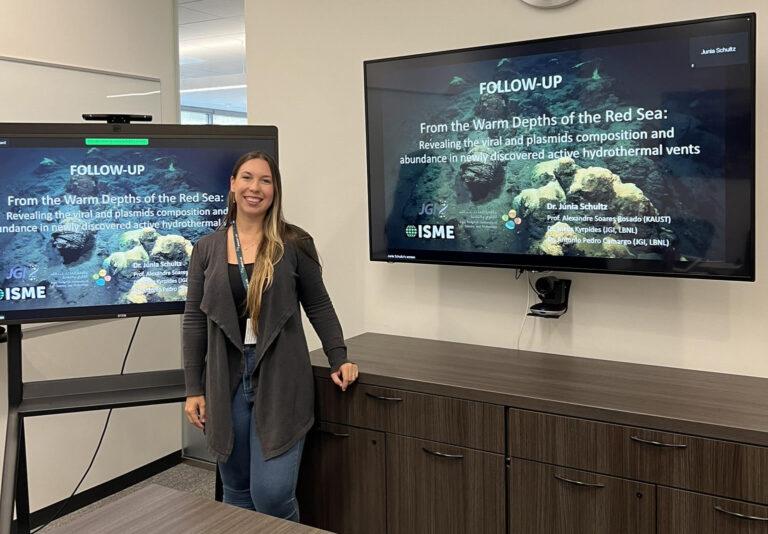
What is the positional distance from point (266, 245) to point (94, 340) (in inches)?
63.1

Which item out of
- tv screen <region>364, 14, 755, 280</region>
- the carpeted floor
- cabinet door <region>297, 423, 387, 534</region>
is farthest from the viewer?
the carpeted floor

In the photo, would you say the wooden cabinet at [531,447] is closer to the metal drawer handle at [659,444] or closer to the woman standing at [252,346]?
the metal drawer handle at [659,444]

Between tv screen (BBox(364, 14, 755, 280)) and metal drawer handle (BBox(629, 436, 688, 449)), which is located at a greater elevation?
tv screen (BBox(364, 14, 755, 280))

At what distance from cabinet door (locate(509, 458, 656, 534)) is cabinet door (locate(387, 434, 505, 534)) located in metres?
0.06

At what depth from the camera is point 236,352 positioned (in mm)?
2227

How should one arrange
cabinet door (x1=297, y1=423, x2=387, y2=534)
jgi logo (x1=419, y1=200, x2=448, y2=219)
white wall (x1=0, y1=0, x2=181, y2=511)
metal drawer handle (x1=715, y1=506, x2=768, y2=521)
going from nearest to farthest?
metal drawer handle (x1=715, y1=506, x2=768, y2=521) < cabinet door (x1=297, y1=423, x2=387, y2=534) < jgi logo (x1=419, y1=200, x2=448, y2=219) < white wall (x1=0, y1=0, x2=181, y2=511)

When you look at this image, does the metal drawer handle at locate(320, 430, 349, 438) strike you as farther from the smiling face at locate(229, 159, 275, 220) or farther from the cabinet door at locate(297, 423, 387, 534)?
the smiling face at locate(229, 159, 275, 220)

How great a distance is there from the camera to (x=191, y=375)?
227cm

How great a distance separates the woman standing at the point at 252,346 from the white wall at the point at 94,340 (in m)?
1.29

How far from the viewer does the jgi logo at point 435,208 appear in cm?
258

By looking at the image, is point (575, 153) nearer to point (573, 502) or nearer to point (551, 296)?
point (551, 296)

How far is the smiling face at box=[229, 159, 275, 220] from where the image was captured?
2.26 meters

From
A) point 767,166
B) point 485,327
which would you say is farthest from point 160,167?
point 767,166

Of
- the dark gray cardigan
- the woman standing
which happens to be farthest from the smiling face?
the dark gray cardigan
